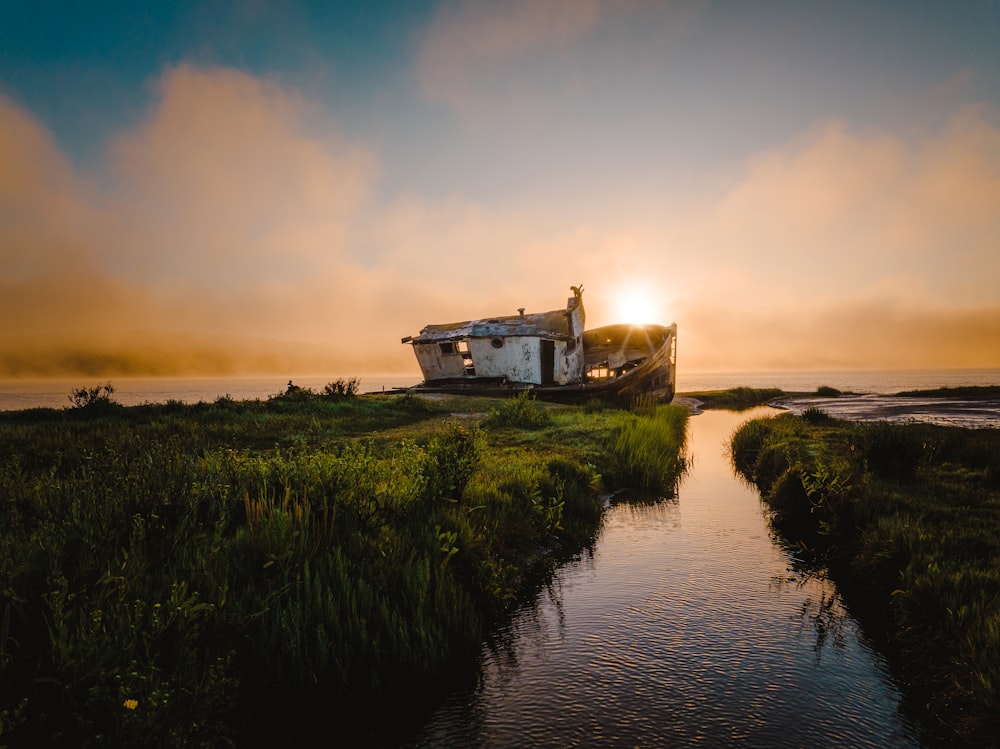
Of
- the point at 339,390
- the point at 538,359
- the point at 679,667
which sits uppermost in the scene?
the point at 538,359

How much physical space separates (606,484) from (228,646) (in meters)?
9.75

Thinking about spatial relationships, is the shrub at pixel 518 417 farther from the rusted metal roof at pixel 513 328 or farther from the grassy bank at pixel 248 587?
the rusted metal roof at pixel 513 328

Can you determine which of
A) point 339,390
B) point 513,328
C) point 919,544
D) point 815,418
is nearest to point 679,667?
point 919,544

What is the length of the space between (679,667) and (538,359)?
84.5ft

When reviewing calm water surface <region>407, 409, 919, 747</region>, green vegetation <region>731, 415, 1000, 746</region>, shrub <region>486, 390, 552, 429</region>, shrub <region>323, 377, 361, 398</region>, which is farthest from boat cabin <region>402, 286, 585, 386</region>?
calm water surface <region>407, 409, 919, 747</region>

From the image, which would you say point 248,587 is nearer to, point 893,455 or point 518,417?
point 893,455

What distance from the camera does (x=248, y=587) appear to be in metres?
4.33

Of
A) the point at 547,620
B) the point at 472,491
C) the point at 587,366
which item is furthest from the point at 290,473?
the point at 587,366

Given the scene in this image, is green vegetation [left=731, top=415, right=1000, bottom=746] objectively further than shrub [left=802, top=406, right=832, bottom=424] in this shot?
No

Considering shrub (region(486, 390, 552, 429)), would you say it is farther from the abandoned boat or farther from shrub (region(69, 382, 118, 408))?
shrub (region(69, 382, 118, 408))

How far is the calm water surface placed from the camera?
159 inches

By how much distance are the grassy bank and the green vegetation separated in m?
3.93

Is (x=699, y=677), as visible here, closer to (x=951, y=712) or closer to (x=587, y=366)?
(x=951, y=712)

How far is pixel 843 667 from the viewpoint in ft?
16.1
